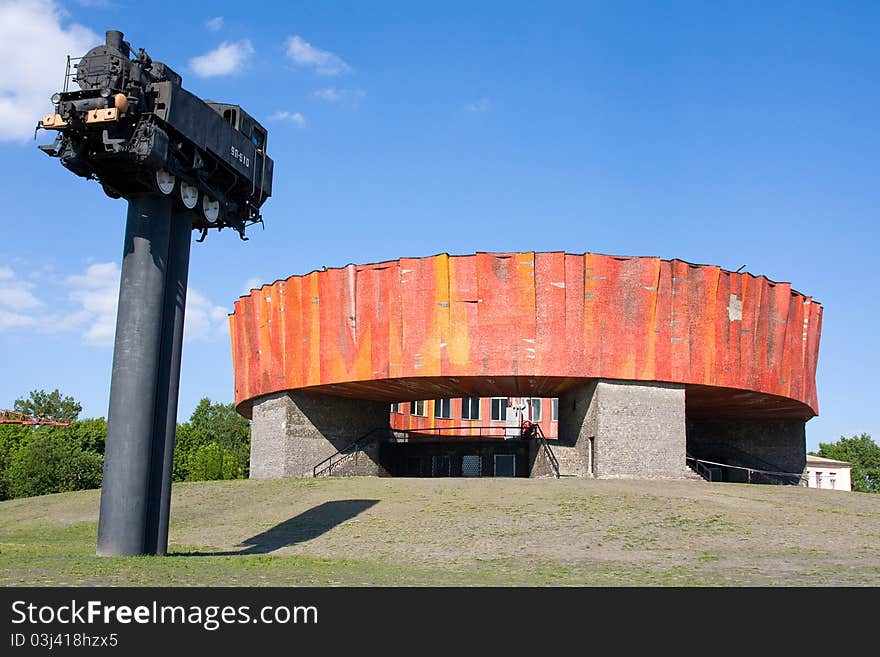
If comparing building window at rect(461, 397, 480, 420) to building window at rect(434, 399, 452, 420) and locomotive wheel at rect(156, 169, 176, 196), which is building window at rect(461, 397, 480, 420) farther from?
locomotive wheel at rect(156, 169, 176, 196)

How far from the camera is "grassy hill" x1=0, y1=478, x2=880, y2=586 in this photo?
1470 centimetres

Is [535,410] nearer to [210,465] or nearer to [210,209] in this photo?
[210,465]

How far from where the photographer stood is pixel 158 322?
1809 cm

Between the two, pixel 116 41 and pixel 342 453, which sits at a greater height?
pixel 116 41

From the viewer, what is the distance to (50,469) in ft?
210

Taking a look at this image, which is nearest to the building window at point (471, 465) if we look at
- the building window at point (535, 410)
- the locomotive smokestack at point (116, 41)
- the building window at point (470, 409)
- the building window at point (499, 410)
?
the building window at point (470, 409)

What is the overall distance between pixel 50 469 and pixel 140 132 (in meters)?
53.9

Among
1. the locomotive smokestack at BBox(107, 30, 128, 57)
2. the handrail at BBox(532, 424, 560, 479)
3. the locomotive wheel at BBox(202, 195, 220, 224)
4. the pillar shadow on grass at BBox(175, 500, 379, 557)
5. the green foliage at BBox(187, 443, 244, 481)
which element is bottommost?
the pillar shadow on grass at BBox(175, 500, 379, 557)

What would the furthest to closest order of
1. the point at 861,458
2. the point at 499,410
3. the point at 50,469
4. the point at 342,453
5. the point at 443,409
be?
the point at 861,458
the point at 499,410
the point at 50,469
the point at 443,409
the point at 342,453

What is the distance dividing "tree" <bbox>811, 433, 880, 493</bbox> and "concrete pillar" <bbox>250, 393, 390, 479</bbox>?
70607 mm

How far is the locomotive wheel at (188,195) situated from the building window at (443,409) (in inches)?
1707

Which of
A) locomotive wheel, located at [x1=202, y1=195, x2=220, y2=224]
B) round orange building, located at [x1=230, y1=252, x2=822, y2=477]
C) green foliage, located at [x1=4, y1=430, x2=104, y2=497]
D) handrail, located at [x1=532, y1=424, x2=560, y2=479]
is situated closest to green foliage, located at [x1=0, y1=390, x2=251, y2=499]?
green foliage, located at [x1=4, y1=430, x2=104, y2=497]

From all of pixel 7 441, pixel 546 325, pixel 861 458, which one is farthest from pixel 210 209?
pixel 861 458
